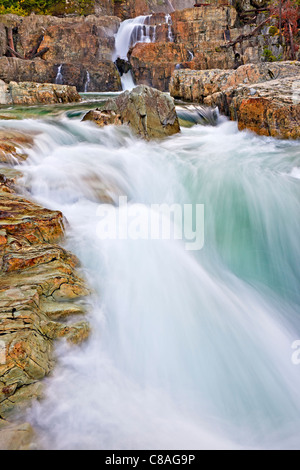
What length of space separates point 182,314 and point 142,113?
566 cm

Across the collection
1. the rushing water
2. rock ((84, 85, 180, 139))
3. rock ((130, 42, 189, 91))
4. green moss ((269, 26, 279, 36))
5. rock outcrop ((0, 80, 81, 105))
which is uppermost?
green moss ((269, 26, 279, 36))

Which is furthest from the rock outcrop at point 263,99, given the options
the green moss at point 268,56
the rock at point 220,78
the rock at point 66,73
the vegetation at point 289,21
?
the rock at point 66,73

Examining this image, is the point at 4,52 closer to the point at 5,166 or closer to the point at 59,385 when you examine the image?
the point at 5,166

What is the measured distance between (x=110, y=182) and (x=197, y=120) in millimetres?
5483

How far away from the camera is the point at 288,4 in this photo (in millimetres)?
17156

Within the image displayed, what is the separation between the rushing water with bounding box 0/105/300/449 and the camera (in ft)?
6.69

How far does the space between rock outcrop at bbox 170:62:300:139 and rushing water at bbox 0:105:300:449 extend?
5.43 ft

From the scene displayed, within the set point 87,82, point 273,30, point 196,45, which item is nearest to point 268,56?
point 273,30

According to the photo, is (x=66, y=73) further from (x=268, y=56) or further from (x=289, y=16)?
(x=289, y=16)

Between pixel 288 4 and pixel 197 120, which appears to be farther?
pixel 288 4

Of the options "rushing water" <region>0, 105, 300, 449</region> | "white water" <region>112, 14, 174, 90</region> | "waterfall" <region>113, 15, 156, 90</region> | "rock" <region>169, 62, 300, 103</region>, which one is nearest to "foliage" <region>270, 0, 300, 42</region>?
"white water" <region>112, 14, 174, 90</region>

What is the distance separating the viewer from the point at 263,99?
7.16 metres

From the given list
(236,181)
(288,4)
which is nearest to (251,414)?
(236,181)

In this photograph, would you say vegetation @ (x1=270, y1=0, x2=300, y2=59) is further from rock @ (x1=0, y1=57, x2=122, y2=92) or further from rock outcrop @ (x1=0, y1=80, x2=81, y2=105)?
rock outcrop @ (x1=0, y1=80, x2=81, y2=105)
